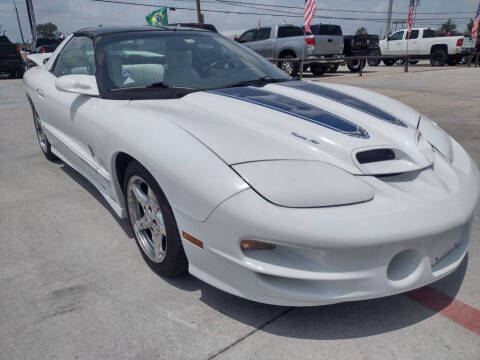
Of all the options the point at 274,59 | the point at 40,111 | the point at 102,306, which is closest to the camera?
the point at 102,306

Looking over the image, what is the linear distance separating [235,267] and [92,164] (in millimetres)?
1549

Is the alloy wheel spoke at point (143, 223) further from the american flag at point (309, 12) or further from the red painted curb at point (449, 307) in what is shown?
the american flag at point (309, 12)

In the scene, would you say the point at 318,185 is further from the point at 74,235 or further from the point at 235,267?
the point at 74,235

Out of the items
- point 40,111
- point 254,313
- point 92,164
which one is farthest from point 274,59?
point 254,313

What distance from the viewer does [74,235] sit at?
279 cm

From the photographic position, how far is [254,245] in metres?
1.67

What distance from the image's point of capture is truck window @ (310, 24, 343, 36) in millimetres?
14883

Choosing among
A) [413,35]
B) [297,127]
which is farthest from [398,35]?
[297,127]

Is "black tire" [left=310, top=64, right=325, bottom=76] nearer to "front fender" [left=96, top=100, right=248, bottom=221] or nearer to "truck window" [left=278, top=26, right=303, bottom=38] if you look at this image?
"truck window" [left=278, top=26, right=303, bottom=38]

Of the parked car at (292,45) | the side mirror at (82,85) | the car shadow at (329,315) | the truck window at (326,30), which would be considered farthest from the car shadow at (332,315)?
the truck window at (326,30)

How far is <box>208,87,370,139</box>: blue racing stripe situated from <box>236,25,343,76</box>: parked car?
11.9 meters

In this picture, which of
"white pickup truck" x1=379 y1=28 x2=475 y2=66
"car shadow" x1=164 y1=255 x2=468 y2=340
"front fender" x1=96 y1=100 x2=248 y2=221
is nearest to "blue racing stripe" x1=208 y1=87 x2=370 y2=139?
"front fender" x1=96 y1=100 x2=248 y2=221

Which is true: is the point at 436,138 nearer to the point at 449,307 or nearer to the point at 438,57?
the point at 449,307

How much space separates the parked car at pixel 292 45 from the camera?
46.0 ft
